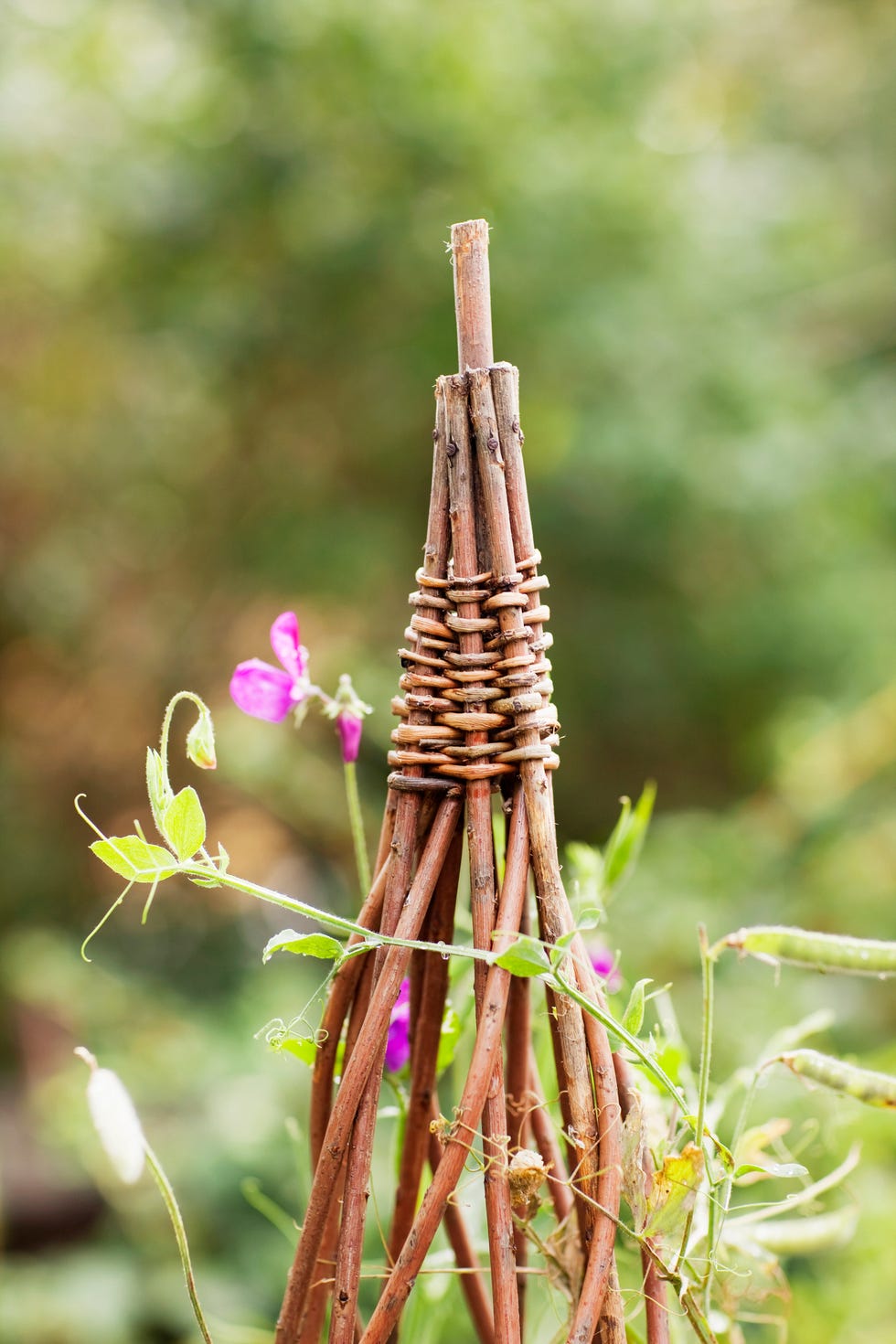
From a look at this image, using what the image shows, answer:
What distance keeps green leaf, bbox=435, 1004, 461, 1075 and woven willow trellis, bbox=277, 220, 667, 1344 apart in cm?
1

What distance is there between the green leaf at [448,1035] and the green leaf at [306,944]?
79mm

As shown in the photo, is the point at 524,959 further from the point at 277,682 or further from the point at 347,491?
the point at 347,491

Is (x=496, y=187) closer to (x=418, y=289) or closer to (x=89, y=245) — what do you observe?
(x=418, y=289)

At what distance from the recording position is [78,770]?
8.23ft

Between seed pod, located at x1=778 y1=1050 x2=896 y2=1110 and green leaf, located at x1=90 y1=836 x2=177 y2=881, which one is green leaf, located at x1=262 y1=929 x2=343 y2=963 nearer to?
green leaf, located at x1=90 y1=836 x2=177 y2=881

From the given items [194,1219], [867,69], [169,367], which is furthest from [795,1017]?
[867,69]

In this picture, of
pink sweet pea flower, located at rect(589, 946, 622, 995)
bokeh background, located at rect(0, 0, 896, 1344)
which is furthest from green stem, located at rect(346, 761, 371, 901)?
bokeh background, located at rect(0, 0, 896, 1344)

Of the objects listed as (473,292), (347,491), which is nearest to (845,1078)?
(473,292)

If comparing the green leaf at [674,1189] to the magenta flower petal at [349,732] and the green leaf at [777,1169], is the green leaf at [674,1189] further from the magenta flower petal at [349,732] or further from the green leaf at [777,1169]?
the magenta flower petal at [349,732]

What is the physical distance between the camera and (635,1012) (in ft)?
1.12

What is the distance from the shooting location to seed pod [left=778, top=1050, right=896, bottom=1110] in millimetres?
305

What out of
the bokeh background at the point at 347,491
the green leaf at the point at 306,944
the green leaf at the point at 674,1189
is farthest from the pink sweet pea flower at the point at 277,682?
the bokeh background at the point at 347,491

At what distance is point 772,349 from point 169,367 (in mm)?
1214

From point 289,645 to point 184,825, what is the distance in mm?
105
